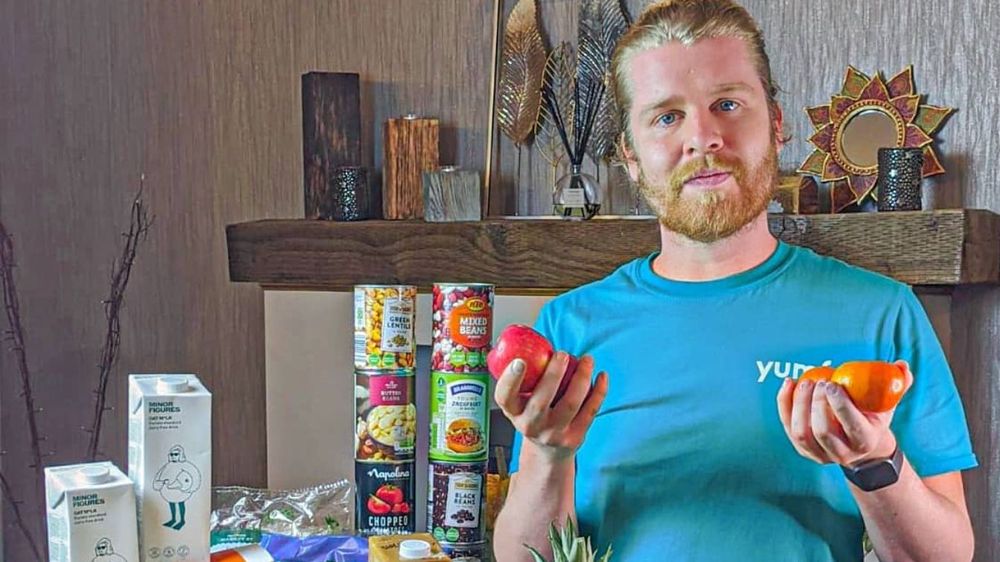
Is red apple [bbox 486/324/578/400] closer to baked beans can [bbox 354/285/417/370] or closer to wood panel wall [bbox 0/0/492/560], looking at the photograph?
baked beans can [bbox 354/285/417/370]

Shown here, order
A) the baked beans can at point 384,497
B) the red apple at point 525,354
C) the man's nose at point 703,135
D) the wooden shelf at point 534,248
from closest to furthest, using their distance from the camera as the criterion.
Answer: the red apple at point 525,354, the man's nose at point 703,135, the wooden shelf at point 534,248, the baked beans can at point 384,497

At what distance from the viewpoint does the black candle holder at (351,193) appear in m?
1.71

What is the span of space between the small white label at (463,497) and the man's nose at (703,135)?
631 mm

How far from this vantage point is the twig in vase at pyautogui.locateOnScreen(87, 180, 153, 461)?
200 centimetres

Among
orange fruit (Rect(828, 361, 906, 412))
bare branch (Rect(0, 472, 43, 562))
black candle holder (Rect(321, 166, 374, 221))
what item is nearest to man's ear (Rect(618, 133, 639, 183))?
orange fruit (Rect(828, 361, 906, 412))

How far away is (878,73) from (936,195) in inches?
7.3

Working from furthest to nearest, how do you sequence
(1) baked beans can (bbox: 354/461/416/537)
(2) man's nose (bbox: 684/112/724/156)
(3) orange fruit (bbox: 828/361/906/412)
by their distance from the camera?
(1) baked beans can (bbox: 354/461/416/537)
(2) man's nose (bbox: 684/112/724/156)
(3) orange fruit (bbox: 828/361/906/412)

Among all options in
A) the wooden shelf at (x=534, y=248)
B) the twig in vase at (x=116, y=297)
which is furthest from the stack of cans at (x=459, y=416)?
the twig in vase at (x=116, y=297)

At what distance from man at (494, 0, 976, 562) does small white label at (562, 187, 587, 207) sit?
35 centimetres

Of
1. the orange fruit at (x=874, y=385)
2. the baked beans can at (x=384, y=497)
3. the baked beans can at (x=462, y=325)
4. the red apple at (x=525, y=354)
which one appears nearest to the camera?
the orange fruit at (x=874, y=385)

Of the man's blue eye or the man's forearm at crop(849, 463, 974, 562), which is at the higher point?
the man's blue eye

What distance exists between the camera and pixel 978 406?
1.44 m

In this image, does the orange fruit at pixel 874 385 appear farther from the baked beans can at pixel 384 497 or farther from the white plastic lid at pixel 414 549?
the baked beans can at pixel 384 497

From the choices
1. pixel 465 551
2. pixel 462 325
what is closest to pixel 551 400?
pixel 462 325
